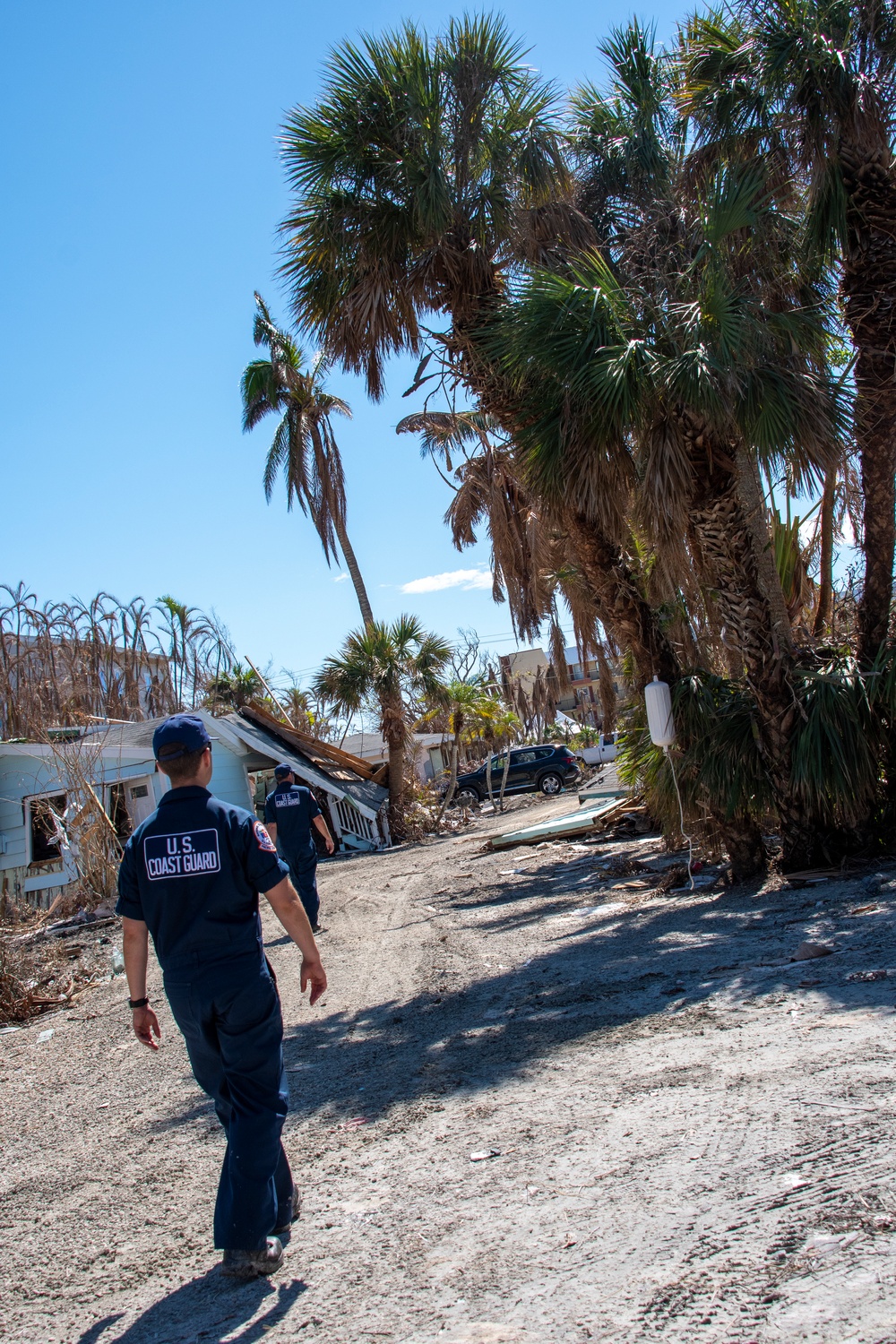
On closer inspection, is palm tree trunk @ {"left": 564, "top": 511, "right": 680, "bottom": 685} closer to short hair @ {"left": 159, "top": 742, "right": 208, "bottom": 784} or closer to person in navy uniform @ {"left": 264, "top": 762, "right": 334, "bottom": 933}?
person in navy uniform @ {"left": 264, "top": 762, "right": 334, "bottom": 933}

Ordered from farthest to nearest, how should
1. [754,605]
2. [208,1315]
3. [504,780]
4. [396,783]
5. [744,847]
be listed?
[504,780] → [396,783] → [744,847] → [754,605] → [208,1315]

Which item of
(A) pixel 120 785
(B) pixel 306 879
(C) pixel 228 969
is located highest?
(A) pixel 120 785

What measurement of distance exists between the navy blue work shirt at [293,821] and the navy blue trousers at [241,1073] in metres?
6.34

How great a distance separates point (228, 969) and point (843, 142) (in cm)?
871

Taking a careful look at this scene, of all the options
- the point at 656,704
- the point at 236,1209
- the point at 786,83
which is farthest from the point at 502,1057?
the point at 786,83

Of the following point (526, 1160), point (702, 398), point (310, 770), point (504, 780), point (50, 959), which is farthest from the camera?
point (504, 780)

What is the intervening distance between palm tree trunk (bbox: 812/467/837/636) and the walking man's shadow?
9082 mm

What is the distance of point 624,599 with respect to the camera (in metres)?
10.2

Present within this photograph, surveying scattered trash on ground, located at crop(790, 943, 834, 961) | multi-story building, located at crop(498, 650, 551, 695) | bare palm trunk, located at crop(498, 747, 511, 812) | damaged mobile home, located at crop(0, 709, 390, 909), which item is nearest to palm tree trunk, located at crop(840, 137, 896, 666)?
scattered trash on ground, located at crop(790, 943, 834, 961)

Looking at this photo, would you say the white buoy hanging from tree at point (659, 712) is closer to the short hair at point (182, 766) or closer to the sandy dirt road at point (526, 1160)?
the sandy dirt road at point (526, 1160)

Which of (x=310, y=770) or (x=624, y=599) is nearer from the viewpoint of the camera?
(x=624, y=599)

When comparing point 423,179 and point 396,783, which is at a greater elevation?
point 423,179

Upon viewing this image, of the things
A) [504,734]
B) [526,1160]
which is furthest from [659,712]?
[504,734]

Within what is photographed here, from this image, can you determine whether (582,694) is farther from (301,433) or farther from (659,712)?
(659,712)
